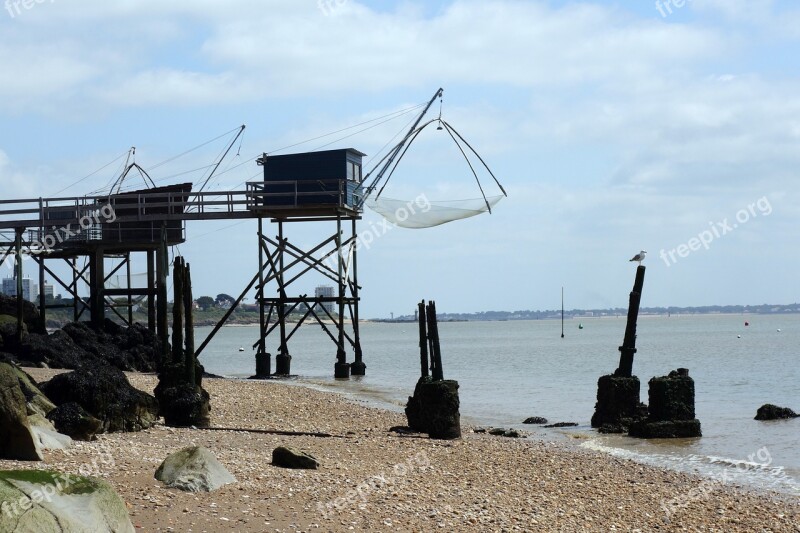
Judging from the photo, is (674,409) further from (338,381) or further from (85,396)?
(338,381)

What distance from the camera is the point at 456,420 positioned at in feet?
56.6

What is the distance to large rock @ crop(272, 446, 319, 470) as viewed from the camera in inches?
457

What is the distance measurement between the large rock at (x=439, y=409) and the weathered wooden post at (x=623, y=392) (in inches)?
178

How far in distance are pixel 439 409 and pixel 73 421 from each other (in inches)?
274

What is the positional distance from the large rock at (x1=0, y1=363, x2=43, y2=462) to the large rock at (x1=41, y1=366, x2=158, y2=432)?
3124 mm

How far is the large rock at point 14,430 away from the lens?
10013mm

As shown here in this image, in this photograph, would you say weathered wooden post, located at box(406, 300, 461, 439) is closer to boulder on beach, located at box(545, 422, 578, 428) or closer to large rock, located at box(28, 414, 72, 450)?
boulder on beach, located at box(545, 422, 578, 428)

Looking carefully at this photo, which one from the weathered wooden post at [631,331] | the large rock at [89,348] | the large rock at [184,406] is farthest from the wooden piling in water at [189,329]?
the weathered wooden post at [631,331]

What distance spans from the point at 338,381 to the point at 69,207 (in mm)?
11046

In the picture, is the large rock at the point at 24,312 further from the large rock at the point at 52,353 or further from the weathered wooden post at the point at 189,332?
the weathered wooden post at the point at 189,332

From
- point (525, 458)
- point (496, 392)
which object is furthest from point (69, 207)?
point (525, 458)

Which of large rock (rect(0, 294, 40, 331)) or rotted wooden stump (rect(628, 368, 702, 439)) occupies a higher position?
large rock (rect(0, 294, 40, 331))

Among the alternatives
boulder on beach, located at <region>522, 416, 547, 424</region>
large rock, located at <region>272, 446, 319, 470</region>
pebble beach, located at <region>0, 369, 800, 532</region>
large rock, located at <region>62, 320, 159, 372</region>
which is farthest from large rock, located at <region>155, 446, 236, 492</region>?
Answer: large rock, located at <region>62, 320, 159, 372</region>

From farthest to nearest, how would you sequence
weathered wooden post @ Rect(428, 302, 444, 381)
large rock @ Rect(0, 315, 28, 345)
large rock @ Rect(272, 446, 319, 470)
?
1. large rock @ Rect(0, 315, 28, 345)
2. weathered wooden post @ Rect(428, 302, 444, 381)
3. large rock @ Rect(272, 446, 319, 470)
